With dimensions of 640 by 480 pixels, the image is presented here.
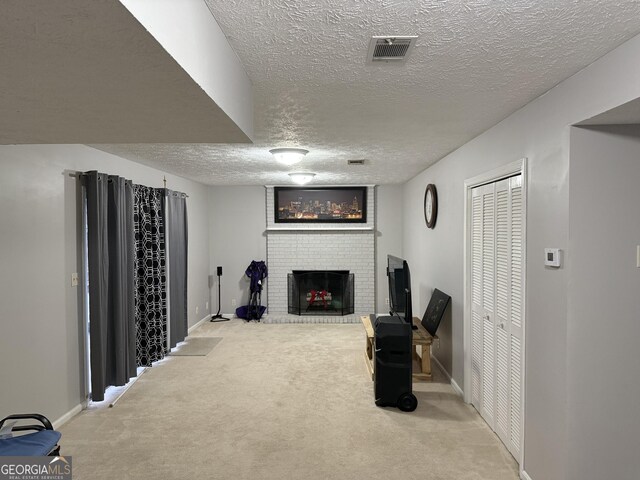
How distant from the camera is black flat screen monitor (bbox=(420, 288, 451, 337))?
415cm

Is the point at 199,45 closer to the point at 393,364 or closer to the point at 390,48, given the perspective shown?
the point at 390,48

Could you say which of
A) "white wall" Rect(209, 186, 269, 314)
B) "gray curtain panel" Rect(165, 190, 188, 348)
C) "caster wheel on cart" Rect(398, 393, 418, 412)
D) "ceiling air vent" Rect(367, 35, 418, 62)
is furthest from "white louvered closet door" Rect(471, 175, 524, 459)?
"white wall" Rect(209, 186, 269, 314)

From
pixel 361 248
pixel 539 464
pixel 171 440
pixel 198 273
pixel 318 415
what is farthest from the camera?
pixel 361 248

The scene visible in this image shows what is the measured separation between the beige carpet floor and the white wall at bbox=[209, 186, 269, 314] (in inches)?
103

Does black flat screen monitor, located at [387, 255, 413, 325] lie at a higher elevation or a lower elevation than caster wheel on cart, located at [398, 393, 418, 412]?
higher

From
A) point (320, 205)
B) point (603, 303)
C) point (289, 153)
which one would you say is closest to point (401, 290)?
point (289, 153)

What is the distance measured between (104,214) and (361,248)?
174 inches

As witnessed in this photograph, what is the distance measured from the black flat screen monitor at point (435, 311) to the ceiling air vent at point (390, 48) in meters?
2.90

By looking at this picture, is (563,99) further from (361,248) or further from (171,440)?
(361,248)

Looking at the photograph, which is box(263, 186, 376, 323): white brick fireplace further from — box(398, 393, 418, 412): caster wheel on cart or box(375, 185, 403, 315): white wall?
box(398, 393, 418, 412): caster wheel on cart

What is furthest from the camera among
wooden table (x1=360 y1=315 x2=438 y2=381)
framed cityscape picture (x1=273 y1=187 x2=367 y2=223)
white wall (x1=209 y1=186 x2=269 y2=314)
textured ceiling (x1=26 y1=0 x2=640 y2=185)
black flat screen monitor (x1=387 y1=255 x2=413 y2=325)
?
white wall (x1=209 y1=186 x2=269 y2=314)

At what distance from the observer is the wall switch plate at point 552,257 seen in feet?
7.00

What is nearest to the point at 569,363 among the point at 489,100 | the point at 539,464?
the point at 539,464

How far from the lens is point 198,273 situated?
264 inches
